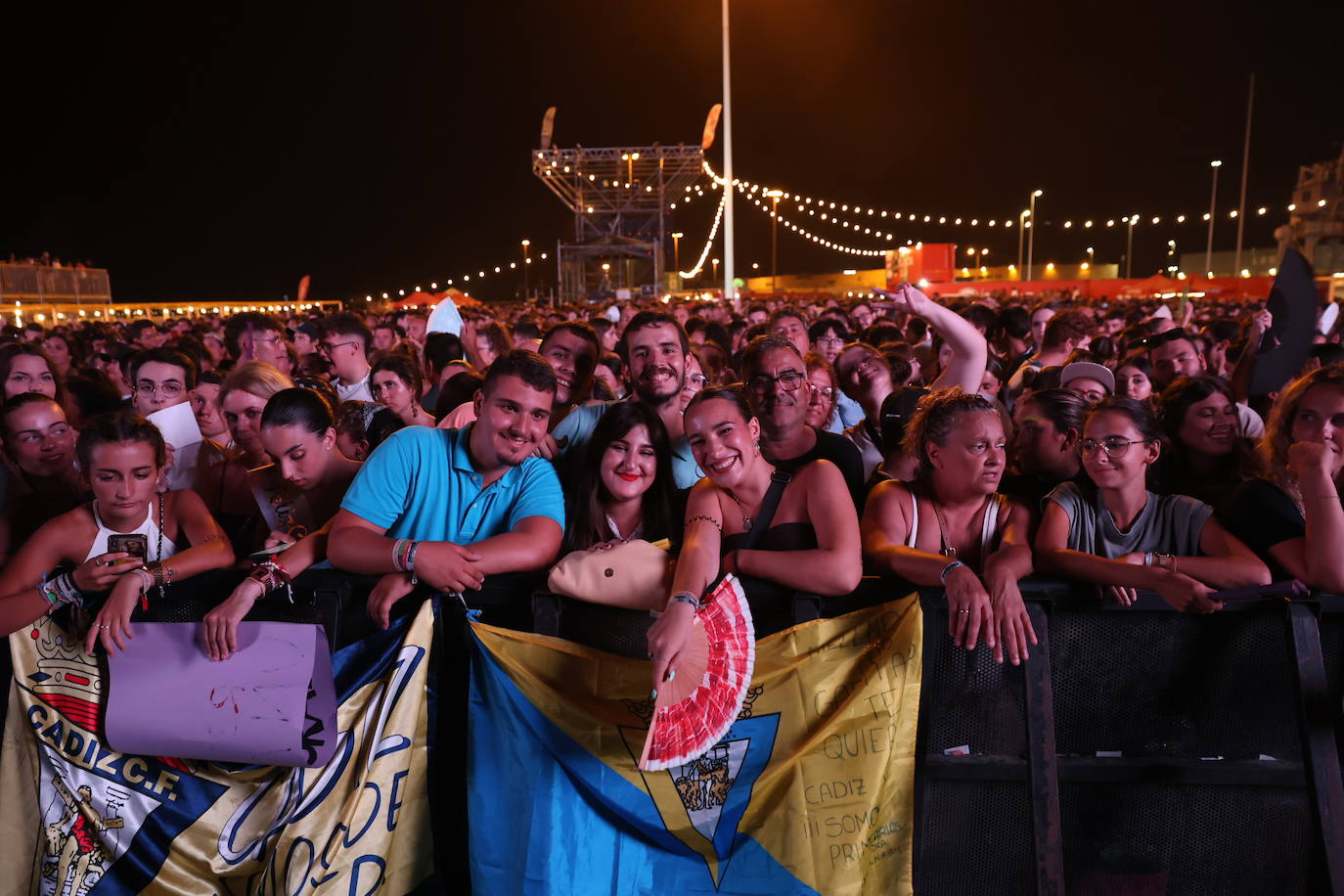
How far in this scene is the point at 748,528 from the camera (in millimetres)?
3188

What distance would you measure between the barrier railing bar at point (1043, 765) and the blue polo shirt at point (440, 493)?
5.46ft

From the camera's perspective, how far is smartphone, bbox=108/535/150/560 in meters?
3.17

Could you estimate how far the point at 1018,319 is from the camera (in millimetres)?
8234

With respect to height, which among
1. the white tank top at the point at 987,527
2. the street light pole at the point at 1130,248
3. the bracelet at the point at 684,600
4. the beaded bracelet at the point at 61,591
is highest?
the street light pole at the point at 1130,248

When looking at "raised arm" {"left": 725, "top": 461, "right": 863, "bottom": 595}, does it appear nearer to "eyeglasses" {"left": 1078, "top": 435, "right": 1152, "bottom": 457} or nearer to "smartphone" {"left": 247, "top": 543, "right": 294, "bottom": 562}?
"eyeglasses" {"left": 1078, "top": 435, "right": 1152, "bottom": 457}

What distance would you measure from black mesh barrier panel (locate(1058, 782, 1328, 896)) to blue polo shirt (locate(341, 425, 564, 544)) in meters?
2.01

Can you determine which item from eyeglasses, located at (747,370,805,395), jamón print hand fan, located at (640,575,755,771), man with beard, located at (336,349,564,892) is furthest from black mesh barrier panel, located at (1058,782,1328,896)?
eyeglasses, located at (747,370,805,395)

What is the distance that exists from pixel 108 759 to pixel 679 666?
2026 mm

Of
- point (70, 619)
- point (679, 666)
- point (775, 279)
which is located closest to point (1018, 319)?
point (679, 666)

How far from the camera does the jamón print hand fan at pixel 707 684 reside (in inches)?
104

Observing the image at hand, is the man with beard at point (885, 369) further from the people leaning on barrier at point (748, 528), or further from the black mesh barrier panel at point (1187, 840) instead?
the black mesh barrier panel at point (1187, 840)

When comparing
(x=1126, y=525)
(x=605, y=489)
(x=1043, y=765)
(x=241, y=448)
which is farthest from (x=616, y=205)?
(x=1043, y=765)

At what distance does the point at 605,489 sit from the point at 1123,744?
198cm

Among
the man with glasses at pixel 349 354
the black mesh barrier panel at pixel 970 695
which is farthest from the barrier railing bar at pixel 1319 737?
the man with glasses at pixel 349 354
